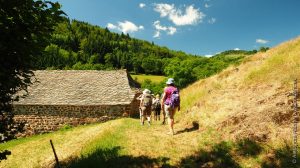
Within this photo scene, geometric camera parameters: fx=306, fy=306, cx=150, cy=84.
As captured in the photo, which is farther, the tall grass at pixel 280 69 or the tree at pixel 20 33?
the tall grass at pixel 280 69

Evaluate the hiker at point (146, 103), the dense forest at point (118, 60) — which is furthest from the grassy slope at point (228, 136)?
the dense forest at point (118, 60)

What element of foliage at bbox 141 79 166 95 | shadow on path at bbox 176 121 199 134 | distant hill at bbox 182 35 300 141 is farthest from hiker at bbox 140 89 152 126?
foliage at bbox 141 79 166 95

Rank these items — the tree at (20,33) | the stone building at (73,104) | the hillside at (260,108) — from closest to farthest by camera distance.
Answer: the tree at (20,33) → the hillside at (260,108) → the stone building at (73,104)

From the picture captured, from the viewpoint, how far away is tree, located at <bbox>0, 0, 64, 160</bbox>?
6.46 metres

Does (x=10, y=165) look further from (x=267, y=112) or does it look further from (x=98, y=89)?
(x=98, y=89)

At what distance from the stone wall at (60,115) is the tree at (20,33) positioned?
18888 mm

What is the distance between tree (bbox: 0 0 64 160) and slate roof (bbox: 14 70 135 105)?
62.6 feet

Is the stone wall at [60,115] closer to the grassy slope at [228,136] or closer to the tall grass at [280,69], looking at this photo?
the grassy slope at [228,136]

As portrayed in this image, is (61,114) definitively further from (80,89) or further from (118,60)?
(118,60)

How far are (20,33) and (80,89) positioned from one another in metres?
23.0

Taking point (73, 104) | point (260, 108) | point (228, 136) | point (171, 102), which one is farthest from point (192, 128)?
point (73, 104)

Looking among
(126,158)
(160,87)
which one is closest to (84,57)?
(160,87)

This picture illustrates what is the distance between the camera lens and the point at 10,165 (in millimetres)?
14008

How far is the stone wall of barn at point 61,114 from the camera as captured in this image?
85.0ft
